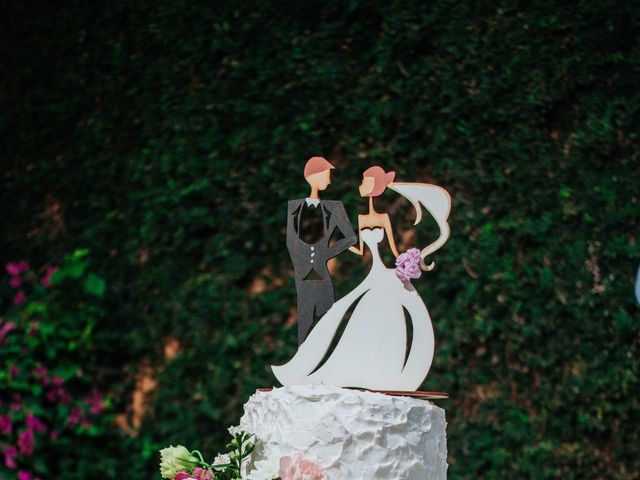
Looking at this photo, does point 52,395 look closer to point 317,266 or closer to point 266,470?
point 317,266

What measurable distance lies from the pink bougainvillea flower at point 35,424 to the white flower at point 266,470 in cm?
225

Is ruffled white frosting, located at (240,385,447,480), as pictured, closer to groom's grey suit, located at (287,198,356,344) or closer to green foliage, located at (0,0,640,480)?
groom's grey suit, located at (287,198,356,344)

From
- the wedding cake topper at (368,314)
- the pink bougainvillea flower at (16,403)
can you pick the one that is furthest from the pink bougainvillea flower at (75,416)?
the wedding cake topper at (368,314)

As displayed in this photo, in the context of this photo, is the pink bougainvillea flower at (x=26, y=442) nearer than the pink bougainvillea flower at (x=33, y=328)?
Yes

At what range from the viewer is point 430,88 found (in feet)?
15.0

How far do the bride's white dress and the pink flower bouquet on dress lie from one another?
4 centimetres

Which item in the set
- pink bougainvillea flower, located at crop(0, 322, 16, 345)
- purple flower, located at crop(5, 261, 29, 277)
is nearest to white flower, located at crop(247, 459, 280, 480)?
pink bougainvillea flower, located at crop(0, 322, 16, 345)

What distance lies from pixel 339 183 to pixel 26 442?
1.96 m

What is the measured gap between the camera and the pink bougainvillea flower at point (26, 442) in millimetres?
4391

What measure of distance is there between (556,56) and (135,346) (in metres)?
2.54

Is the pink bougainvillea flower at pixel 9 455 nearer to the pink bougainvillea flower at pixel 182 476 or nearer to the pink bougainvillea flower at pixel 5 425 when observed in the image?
the pink bougainvillea flower at pixel 5 425

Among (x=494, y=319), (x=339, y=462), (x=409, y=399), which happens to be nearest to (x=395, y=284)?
(x=409, y=399)

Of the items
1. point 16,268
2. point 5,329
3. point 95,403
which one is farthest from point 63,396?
point 16,268

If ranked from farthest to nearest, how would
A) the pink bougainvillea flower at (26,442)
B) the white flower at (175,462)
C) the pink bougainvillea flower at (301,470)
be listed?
the pink bougainvillea flower at (26,442) → the white flower at (175,462) → the pink bougainvillea flower at (301,470)
